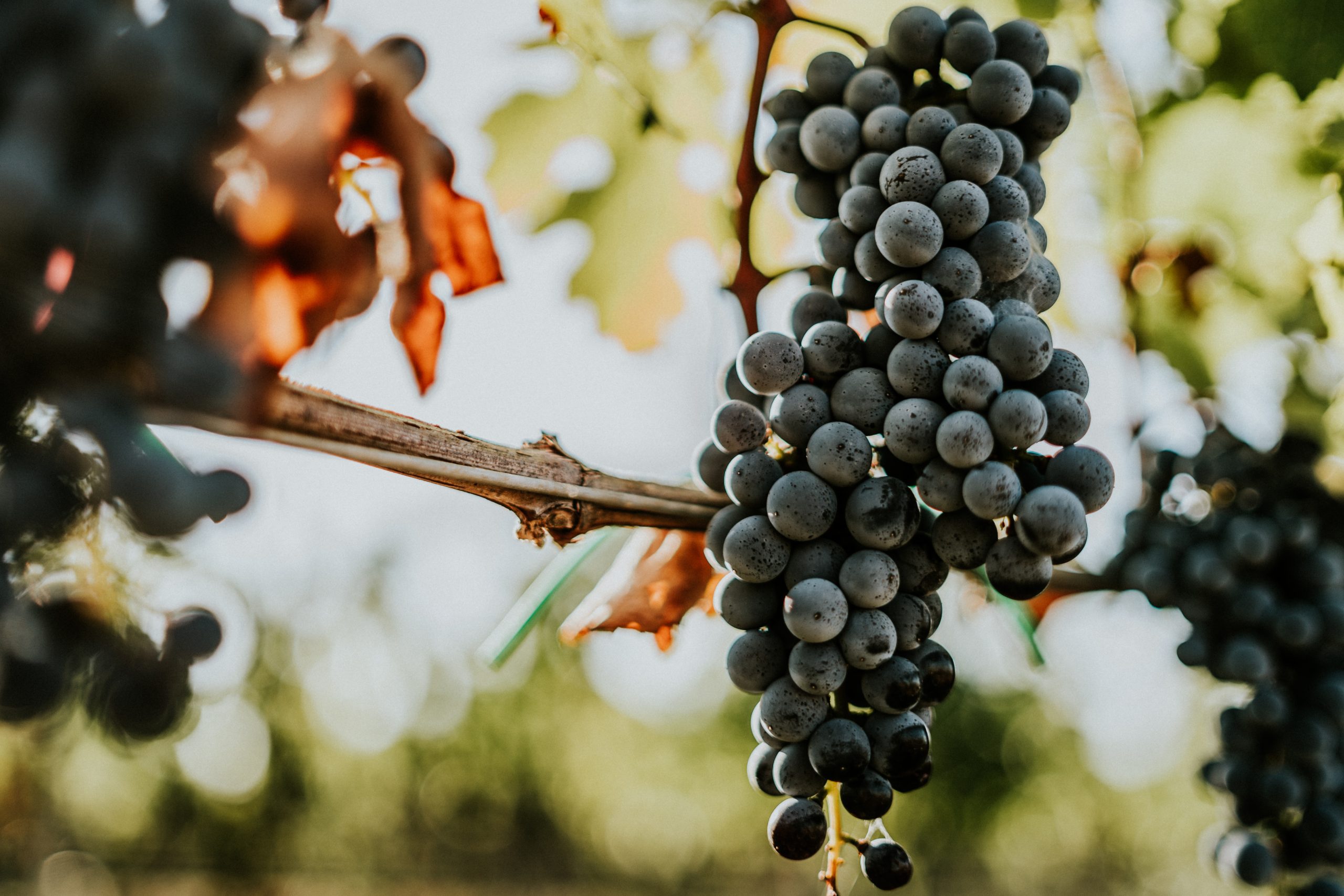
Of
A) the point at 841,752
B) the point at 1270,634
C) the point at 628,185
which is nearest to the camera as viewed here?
the point at 841,752

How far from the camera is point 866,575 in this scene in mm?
599

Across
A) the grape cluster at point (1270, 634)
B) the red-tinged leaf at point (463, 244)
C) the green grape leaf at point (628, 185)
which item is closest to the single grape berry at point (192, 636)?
the red-tinged leaf at point (463, 244)

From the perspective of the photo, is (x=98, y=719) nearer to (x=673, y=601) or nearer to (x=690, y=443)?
(x=673, y=601)

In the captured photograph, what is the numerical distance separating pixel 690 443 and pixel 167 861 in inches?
499

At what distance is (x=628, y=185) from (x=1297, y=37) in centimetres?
81

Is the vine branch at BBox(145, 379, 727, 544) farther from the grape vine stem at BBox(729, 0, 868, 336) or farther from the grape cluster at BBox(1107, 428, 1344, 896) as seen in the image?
the grape cluster at BBox(1107, 428, 1344, 896)

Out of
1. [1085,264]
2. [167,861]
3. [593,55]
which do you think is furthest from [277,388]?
[167,861]

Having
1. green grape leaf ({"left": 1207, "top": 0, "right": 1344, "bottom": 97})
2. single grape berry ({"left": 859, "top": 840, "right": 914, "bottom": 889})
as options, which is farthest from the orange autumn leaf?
green grape leaf ({"left": 1207, "top": 0, "right": 1344, "bottom": 97})

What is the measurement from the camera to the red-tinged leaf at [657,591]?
85 cm

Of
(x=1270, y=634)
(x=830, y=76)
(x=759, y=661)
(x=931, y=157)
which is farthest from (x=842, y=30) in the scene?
(x=1270, y=634)

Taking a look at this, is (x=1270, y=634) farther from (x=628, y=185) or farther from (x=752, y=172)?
(x=628, y=185)

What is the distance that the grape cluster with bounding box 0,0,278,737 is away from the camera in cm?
45

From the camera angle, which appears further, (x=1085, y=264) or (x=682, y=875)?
(x=682, y=875)

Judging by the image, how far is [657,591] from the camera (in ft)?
2.83
